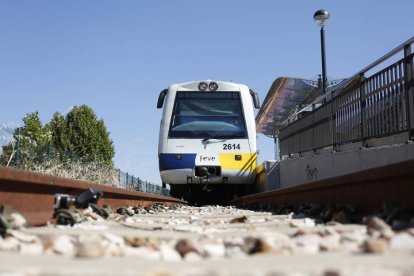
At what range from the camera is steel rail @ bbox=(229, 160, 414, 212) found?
142 inches

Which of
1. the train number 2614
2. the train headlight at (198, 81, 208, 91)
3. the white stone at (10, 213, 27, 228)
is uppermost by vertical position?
the train headlight at (198, 81, 208, 91)

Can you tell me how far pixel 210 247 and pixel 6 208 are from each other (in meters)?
1.60

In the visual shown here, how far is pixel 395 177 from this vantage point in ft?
12.5

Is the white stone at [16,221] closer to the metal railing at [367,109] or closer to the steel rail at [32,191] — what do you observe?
the steel rail at [32,191]

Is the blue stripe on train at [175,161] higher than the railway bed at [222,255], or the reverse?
the blue stripe on train at [175,161]

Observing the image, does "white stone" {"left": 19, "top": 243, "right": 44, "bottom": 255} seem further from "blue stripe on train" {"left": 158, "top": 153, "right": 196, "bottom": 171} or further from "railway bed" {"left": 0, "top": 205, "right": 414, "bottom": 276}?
"blue stripe on train" {"left": 158, "top": 153, "right": 196, "bottom": 171}

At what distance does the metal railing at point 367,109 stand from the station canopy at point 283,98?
42.0ft

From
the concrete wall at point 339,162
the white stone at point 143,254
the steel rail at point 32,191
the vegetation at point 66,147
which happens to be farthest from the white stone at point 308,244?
the vegetation at point 66,147

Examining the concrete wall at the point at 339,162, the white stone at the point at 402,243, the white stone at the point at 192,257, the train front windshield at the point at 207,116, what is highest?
the train front windshield at the point at 207,116

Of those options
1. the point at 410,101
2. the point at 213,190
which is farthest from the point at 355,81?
the point at 213,190

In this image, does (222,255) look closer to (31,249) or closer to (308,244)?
(308,244)

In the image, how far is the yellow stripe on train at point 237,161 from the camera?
15445 millimetres

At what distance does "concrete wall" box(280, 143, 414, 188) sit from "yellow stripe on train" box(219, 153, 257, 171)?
1001 mm

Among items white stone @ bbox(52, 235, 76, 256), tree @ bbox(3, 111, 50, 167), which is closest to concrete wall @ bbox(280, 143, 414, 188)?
white stone @ bbox(52, 235, 76, 256)
